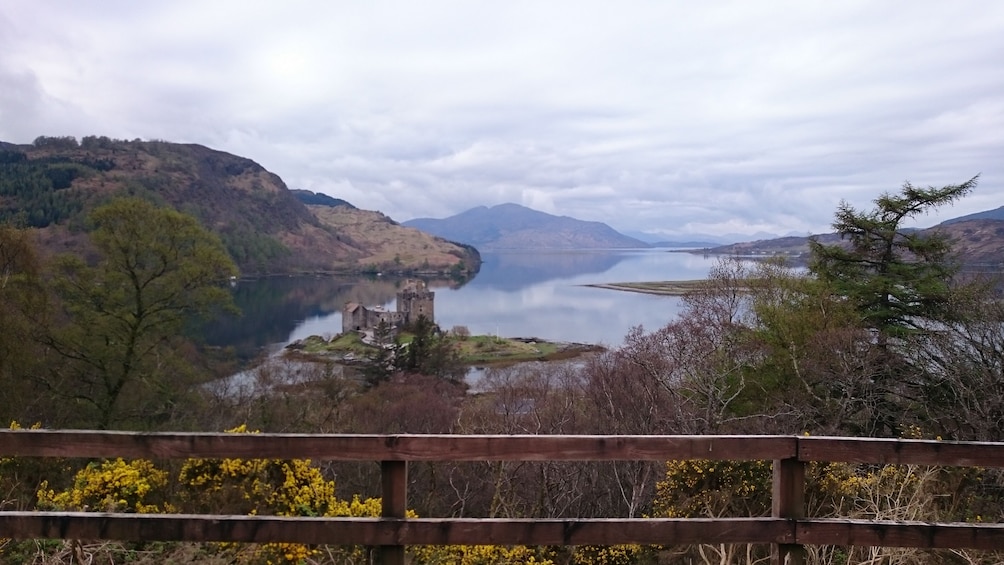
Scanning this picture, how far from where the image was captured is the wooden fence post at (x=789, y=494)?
121 inches

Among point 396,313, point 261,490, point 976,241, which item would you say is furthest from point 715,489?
point 396,313

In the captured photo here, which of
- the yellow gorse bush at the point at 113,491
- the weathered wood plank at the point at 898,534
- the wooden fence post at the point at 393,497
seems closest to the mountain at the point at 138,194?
the yellow gorse bush at the point at 113,491

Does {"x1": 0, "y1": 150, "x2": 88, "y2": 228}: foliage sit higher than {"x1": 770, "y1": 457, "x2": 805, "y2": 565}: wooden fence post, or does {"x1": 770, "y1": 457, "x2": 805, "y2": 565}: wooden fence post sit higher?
{"x1": 0, "y1": 150, "x2": 88, "y2": 228}: foliage

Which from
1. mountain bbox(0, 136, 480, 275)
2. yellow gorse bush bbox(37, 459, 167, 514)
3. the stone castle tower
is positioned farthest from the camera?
mountain bbox(0, 136, 480, 275)

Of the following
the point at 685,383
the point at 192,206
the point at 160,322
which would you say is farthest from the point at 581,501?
the point at 192,206

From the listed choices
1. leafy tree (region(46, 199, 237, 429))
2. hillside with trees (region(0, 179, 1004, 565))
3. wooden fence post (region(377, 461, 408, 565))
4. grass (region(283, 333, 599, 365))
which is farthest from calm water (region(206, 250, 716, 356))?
wooden fence post (region(377, 461, 408, 565))

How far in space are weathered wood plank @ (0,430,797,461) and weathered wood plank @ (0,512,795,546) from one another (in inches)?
11.9

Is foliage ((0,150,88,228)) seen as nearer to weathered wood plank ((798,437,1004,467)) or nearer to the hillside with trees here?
the hillside with trees

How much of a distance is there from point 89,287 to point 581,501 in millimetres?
17119

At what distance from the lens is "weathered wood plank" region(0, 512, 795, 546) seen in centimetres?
300

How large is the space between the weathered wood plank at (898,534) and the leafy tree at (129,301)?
2205 centimetres

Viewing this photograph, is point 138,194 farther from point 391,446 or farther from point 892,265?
point 391,446

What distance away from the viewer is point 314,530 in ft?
9.95

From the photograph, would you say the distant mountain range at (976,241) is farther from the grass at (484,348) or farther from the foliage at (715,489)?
the grass at (484,348)
